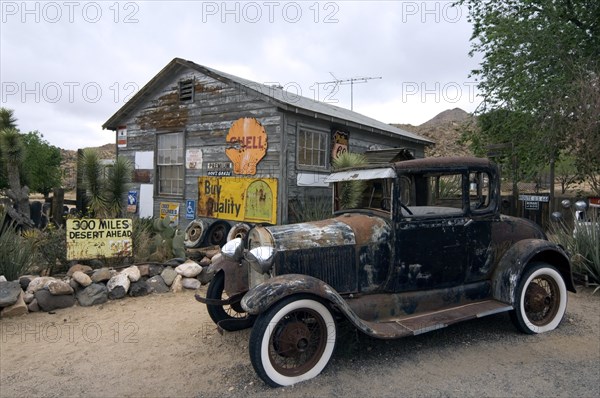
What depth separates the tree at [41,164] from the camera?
77.8 feet

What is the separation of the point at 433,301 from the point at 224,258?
2.15 m

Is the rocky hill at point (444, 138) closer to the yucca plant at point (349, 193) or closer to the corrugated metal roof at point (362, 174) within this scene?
the yucca plant at point (349, 193)

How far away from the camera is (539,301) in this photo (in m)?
4.57

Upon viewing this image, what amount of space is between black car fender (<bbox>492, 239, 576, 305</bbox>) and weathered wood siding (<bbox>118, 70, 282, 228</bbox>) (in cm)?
531

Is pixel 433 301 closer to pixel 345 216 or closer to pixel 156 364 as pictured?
pixel 345 216

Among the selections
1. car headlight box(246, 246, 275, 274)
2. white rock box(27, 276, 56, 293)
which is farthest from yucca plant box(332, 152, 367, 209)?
white rock box(27, 276, 56, 293)

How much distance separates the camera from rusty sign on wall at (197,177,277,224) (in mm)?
9188

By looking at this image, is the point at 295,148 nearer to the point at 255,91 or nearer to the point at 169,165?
the point at 255,91

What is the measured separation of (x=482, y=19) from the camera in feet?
43.2

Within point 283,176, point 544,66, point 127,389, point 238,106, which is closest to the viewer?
point 127,389

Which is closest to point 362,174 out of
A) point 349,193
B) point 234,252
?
point 349,193

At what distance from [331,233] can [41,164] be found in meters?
25.4

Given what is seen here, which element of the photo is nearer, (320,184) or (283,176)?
(283,176)

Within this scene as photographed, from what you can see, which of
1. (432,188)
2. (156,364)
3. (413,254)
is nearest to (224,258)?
(156,364)
